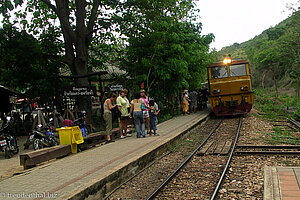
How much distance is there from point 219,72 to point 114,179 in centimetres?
1308

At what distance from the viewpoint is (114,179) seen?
6.23 meters

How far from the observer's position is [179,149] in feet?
33.0

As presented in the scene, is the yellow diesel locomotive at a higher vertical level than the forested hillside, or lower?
lower

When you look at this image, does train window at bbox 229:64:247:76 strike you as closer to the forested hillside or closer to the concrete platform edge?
the concrete platform edge

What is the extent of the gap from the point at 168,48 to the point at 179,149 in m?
8.26

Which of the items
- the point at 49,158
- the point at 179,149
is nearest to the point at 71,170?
the point at 49,158

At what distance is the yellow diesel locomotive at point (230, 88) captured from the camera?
55.5 feet

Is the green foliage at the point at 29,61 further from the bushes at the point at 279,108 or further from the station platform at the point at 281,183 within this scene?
the bushes at the point at 279,108

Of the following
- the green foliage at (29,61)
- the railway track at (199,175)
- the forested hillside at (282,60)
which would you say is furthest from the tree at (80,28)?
the forested hillside at (282,60)

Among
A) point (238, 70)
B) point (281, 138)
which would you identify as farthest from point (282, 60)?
point (281, 138)

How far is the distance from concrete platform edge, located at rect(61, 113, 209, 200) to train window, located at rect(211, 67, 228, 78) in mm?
9890

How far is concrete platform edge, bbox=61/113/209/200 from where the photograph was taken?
203 inches

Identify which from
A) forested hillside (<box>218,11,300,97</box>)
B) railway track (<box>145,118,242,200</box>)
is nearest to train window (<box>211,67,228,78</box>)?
railway track (<box>145,118,242,200</box>)

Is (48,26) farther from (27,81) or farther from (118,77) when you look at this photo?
(118,77)
